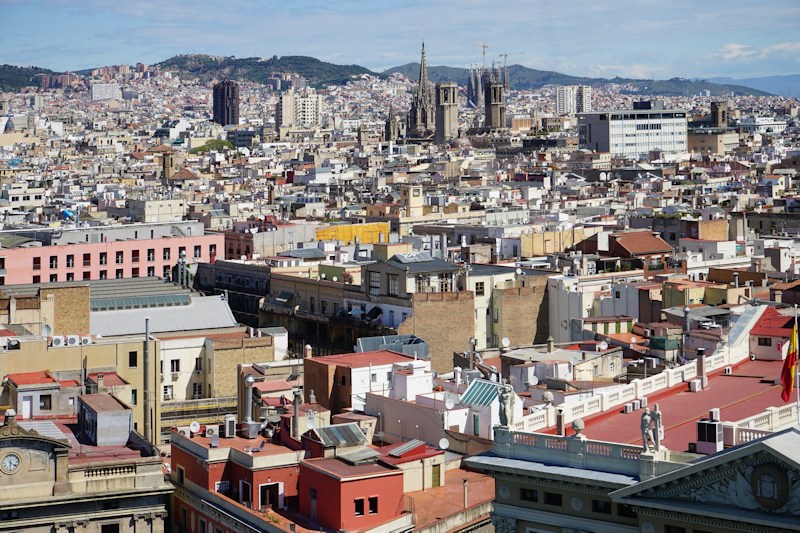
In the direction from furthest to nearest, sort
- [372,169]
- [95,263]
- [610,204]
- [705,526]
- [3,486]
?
[372,169]
[610,204]
[95,263]
[3,486]
[705,526]

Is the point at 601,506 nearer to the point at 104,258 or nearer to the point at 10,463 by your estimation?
the point at 10,463

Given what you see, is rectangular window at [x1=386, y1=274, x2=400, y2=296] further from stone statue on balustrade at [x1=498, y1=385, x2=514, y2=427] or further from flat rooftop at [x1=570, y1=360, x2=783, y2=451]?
stone statue on balustrade at [x1=498, y1=385, x2=514, y2=427]

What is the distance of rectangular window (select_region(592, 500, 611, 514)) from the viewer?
887 inches

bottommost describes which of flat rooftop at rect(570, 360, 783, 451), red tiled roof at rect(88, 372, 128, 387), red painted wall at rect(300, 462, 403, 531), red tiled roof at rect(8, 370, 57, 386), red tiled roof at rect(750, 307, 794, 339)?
red painted wall at rect(300, 462, 403, 531)

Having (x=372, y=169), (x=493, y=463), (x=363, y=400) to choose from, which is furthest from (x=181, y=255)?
(x=372, y=169)

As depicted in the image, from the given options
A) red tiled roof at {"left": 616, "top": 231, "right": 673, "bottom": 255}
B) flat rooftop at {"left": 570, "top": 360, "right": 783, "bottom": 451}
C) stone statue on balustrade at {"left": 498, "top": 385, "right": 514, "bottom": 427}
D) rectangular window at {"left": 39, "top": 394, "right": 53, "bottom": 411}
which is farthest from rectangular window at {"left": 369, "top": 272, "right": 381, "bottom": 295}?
stone statue on balustrade at {"left": 498, "top": 385, "right": 514, "bottom": 427}

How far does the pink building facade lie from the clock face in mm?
38921

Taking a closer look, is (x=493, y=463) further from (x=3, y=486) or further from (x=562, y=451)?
(x=3, y=486)

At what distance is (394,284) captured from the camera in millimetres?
53125

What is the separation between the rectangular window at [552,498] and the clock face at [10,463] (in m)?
9.03

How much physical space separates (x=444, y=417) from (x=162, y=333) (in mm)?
18406

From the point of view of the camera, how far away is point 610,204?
105750 millimetres

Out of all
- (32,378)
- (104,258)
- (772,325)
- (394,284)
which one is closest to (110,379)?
(32,378)

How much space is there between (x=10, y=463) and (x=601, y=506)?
9.98m
